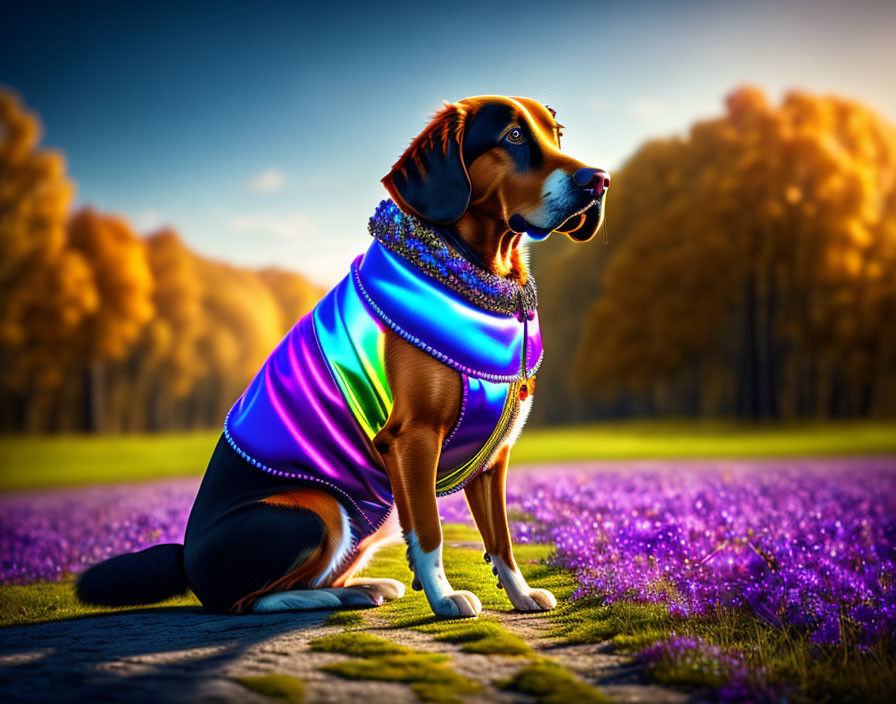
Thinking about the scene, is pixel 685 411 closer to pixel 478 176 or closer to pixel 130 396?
pixel 130 396

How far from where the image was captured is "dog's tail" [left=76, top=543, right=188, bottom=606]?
4.29 m

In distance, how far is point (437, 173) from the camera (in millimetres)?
3779

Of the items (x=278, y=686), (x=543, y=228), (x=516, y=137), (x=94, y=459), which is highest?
(x=516, y=137)

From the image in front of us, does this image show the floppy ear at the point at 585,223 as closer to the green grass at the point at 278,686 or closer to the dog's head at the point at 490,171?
the dog's head at the point at 490,171

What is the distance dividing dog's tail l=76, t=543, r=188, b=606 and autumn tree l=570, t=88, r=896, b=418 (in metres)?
27.3

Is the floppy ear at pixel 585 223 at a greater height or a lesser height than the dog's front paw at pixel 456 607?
greater

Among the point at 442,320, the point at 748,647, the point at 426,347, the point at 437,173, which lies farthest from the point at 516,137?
the point at 748,647

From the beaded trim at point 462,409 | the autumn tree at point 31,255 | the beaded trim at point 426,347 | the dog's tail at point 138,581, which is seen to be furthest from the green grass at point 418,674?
the autumn tree at point 31,255

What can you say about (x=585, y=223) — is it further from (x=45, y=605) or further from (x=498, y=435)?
(x=45, y=605)

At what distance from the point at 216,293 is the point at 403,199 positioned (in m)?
42.1

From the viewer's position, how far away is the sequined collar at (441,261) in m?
3.89

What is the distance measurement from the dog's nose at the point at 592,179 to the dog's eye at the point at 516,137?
0.38 metres

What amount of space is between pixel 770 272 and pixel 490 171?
91.8ft

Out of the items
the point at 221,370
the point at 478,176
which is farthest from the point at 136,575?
the point at 221,370
